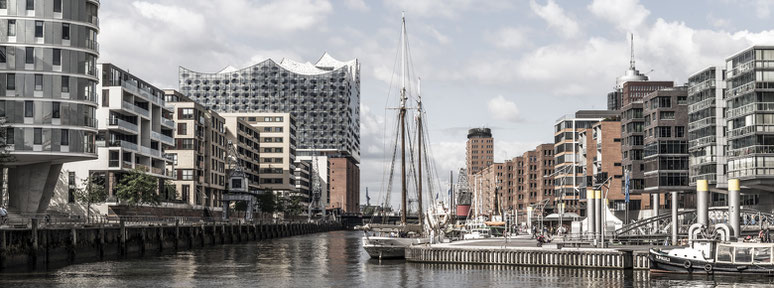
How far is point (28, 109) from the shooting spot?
349ft

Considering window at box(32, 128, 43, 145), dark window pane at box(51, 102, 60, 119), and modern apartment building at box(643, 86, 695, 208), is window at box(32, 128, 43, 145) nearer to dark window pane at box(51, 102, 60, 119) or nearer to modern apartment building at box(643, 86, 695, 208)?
dark window pane at box(51, 102, 60, 119)

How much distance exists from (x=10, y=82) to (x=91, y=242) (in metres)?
26.7

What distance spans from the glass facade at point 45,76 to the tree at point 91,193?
67.9ft

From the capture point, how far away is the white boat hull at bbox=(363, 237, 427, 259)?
3575 inches

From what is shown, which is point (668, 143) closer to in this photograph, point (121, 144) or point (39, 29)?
point (121, 144)

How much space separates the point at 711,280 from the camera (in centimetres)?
6738

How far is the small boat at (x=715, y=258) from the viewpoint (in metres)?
67.6

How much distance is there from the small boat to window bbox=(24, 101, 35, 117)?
7048 cm

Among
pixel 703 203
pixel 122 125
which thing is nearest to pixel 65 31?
pixel 122 125

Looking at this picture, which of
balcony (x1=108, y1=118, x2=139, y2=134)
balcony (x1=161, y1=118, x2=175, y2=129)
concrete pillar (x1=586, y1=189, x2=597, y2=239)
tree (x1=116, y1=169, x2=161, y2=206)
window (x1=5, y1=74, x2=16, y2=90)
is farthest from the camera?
balcony (x1=161, y1=118, x2=175, y2=129)

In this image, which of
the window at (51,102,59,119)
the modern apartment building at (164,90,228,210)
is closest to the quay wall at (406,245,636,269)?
the window at (51,102,59,119)

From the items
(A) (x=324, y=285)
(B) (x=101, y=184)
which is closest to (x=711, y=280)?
(A) (x=324, y=285)

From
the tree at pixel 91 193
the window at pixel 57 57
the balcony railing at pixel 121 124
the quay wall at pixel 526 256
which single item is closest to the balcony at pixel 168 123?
the balcony railing at pixel 121 124

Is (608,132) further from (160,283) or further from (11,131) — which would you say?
(160,283)
